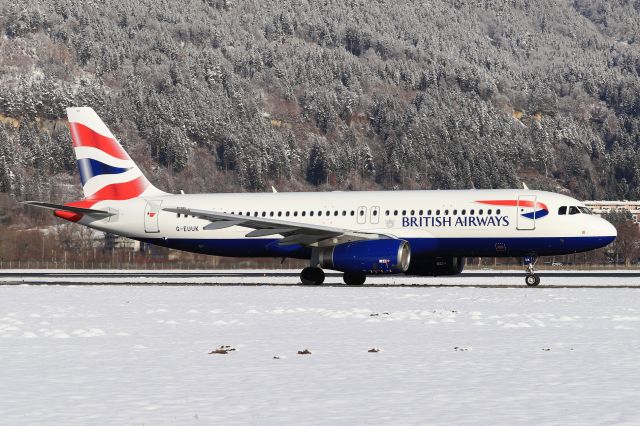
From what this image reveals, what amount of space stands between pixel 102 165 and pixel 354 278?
16.2 meters

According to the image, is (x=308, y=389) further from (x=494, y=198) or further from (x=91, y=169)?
(x=91, y=169)

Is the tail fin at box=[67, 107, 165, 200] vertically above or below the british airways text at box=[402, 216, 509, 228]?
above

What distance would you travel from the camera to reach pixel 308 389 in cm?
1628

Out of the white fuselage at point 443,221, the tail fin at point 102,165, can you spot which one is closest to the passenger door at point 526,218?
the white fuselage at point 443,221

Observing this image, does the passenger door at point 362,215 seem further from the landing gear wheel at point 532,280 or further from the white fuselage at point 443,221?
the landing gear wheel at point 532,280

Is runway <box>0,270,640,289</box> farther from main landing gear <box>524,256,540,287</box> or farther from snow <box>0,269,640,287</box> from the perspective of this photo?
main landing gear <box>524,256,540,287</box>

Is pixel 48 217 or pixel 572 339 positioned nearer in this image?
pixel 572 339

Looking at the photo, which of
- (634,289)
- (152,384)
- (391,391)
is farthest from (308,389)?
(634,289)

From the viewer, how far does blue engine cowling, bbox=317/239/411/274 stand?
1797 inches

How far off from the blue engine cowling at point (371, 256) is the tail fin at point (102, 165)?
14.0 m

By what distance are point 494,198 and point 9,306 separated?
74.7ft

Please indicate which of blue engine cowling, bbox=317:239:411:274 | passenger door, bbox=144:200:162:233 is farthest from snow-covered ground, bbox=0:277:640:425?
passenger door, bbox=144:200:162:233

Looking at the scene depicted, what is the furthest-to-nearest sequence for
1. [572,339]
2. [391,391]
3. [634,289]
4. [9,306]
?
[634,289]
[9,306]
[572,339]
[391,391]

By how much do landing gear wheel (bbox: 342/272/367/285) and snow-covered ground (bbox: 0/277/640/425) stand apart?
549 inches
